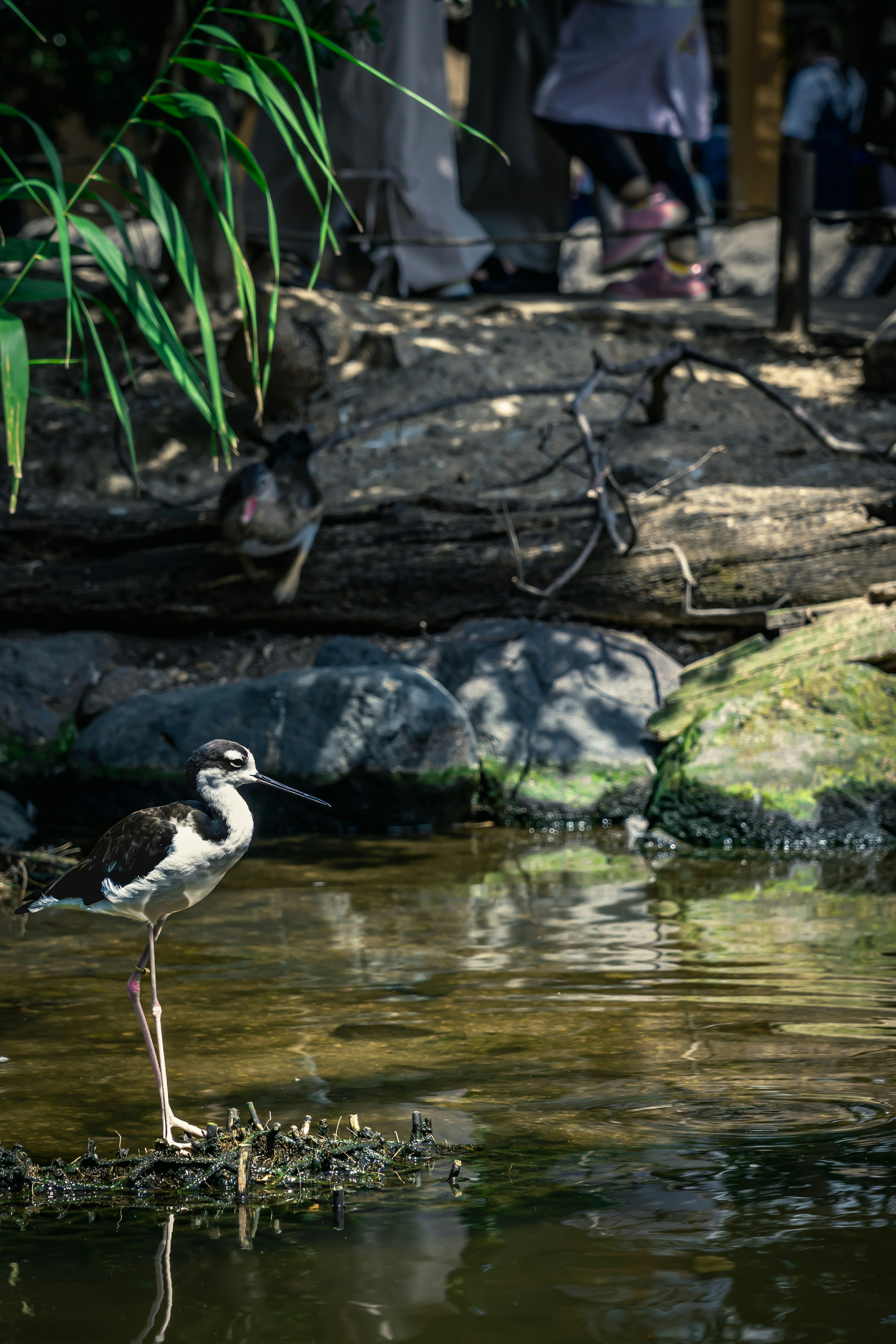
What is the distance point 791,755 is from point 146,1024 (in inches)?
143

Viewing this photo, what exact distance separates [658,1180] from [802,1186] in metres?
0.29

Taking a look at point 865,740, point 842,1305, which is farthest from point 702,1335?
point 865,740

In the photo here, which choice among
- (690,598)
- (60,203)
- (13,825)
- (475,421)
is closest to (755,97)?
(475,421)

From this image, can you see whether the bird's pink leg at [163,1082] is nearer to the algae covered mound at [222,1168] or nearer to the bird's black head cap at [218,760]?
the algae covered mound at [222,1168]

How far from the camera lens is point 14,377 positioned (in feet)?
11.7

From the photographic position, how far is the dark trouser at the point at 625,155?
11.1 meters

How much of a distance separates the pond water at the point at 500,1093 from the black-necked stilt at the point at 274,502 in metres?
1.76

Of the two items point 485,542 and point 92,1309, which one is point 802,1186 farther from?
point 485,542

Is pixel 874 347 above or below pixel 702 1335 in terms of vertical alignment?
above

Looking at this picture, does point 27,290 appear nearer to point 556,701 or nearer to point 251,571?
point 251,571

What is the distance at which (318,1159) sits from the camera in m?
3.16

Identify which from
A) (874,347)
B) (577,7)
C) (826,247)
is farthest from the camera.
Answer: (826,247)

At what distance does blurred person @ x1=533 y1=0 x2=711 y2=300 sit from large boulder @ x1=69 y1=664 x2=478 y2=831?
17.1 ft

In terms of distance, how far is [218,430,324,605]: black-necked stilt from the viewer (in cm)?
704
